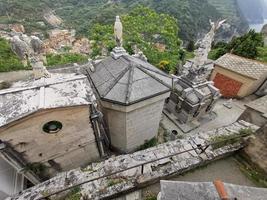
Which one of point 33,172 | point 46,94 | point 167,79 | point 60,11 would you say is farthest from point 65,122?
point 60,11

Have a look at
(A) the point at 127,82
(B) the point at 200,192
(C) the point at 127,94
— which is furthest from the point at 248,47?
(B) the point at 200,192

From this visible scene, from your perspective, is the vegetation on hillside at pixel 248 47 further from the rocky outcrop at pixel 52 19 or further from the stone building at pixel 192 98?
the rocky outcrop at pixel 52 19

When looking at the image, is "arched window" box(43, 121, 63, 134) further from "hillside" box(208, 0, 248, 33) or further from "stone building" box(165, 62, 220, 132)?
"hillside" box(208, 0, 248, 33)

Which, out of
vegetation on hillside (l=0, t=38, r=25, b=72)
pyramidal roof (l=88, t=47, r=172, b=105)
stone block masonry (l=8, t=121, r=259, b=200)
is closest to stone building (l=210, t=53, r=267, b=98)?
pyramidal roof (l=88, t=47, r=172, b=105)

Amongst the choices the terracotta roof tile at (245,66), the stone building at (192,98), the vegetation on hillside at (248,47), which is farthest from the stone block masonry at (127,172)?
the vegetation on hillside at (248,47)

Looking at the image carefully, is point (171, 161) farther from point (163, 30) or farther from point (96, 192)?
point (163, 30)

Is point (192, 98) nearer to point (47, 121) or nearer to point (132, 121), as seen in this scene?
point (132, 121)
